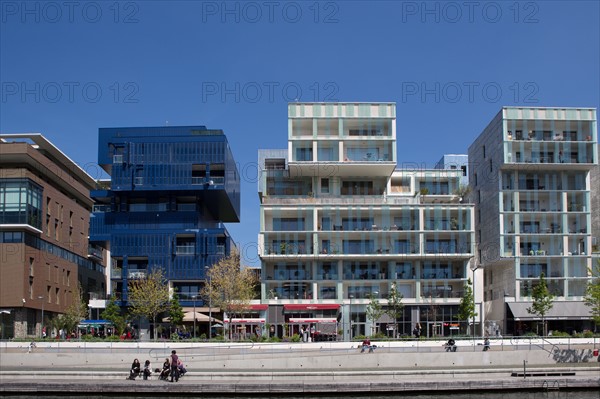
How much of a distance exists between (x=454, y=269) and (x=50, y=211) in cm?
4629

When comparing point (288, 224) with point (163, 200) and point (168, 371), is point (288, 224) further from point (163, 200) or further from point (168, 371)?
point (168, 371)

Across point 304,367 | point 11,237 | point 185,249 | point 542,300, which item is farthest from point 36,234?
point 542,300

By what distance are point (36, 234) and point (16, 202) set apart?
489 centimetres

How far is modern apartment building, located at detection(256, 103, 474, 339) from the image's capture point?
83.9 m

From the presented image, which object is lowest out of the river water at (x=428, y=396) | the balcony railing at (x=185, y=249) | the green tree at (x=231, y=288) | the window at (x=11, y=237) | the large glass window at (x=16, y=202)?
A: the river water at (x=428, y=396)

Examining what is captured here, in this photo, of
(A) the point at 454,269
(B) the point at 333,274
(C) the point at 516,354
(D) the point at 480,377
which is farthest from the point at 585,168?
(D) the point at 480,377

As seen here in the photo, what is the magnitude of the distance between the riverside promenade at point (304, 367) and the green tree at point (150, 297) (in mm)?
25952

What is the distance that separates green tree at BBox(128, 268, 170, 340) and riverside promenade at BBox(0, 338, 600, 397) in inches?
1022

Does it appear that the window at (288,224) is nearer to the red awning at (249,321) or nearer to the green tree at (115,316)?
the red awning at (249,321)

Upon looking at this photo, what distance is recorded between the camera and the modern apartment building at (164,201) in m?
95.1

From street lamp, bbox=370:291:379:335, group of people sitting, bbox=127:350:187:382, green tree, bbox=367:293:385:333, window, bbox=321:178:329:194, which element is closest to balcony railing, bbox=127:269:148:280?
window, bbox=321:178:329:194

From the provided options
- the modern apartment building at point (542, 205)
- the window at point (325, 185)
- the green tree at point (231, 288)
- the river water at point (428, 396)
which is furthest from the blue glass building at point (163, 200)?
the river water at point (428, 396)

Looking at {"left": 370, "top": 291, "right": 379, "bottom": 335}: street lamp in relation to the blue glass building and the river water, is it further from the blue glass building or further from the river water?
the river water

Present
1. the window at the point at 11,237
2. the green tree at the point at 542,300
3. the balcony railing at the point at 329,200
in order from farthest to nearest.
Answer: the balcony railing at the point at 329,200 → the window at the point at 11,237 → the green tree at the point at 542,300
